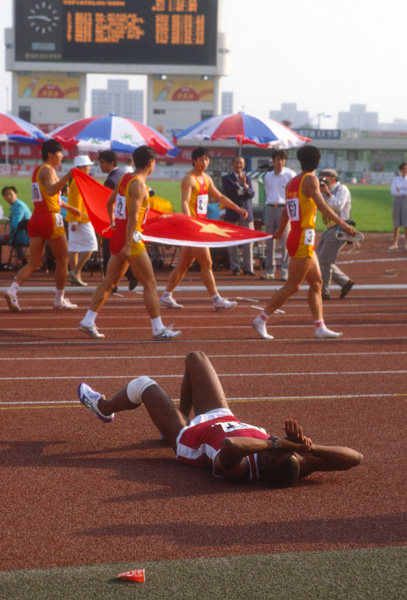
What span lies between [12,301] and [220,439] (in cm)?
757

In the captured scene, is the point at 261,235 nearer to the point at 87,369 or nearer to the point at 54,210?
the point at 54,210

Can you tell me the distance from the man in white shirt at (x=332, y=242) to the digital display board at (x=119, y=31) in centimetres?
4917

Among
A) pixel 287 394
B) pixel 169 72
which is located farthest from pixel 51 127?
pixel 287 394

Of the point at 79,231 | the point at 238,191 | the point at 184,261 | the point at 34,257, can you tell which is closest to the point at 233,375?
the point at 184,261

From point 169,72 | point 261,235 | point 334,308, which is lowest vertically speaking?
point 334,308

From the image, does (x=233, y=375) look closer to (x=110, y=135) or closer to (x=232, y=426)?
(x=232, y=426)

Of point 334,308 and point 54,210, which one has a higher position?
point 54,210

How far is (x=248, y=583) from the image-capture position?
3744 mm

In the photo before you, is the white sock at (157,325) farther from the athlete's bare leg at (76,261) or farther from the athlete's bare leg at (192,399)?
the athlete's bare leg at (76,261)

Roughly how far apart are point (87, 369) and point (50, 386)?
82 centimetres

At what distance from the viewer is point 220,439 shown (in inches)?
194

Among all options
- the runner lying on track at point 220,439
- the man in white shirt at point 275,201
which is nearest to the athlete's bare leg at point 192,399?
the runner lying on track at point 220,439

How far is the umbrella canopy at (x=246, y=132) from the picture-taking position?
17500 mm

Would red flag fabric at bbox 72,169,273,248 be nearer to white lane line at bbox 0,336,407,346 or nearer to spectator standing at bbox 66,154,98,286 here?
spectator standing at bbox 66,154,98,286
